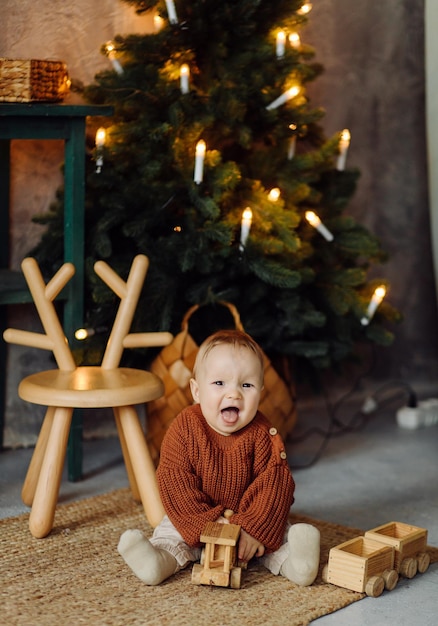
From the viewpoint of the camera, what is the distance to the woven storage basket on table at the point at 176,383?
2.04 m

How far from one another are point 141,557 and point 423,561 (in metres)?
0.48

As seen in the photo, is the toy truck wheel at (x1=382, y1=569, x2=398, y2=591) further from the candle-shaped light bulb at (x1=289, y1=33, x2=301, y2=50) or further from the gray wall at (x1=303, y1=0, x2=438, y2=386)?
the gray wall at (x1=303, y1=0, x2=438, y2=386)

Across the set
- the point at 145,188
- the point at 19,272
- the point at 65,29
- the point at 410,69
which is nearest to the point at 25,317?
the point at 19,272

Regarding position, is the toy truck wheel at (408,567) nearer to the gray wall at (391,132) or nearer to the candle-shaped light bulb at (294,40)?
the candle-shaped light bulb at (294,40)

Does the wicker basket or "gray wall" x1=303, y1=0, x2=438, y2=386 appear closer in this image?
the wicker basket

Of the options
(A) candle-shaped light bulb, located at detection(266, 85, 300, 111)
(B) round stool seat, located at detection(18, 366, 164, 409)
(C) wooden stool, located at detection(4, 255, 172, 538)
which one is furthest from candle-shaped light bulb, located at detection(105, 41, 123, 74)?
(B) round stool seat, located at detection(18, 366, 164, 409)

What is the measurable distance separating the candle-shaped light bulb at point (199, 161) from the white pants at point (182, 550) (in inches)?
31.6

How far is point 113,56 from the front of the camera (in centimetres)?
212

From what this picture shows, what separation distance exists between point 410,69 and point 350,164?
0.36 meters

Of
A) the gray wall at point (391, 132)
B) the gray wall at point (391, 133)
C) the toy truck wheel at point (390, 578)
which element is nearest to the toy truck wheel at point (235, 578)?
the toy truck wheel at point (390, 578)

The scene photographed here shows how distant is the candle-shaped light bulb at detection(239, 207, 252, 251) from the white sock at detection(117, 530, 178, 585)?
831 millimetres

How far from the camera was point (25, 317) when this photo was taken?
225 cm

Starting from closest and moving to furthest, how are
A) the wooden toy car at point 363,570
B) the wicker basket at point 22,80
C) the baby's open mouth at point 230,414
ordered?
the wooden toy car at point 363,570
the baby's open mouth at point 230,414
the wicker basket at point 22,80

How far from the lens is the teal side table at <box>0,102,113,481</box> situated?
1.88 metres
